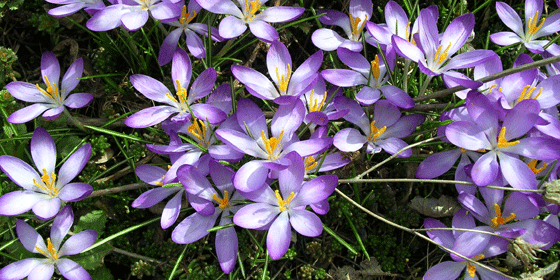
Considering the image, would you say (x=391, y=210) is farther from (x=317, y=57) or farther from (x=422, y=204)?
(x=317, y=57)

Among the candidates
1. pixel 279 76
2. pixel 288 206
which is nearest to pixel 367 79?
pixel 279 76

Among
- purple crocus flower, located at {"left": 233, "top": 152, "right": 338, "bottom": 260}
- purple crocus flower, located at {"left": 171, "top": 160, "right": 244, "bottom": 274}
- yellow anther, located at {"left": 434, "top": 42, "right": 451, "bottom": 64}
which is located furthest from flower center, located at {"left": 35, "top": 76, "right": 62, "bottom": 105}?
yellow anther, located at {"left": 434, "top": 42, "right": 451, "bottom": 64}

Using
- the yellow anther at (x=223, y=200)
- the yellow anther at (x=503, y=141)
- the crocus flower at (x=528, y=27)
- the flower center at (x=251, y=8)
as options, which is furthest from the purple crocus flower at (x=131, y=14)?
the crocus flower at (x=528, y=27)

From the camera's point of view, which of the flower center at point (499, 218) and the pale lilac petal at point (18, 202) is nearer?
the pale lilac petal at point (18, 202)

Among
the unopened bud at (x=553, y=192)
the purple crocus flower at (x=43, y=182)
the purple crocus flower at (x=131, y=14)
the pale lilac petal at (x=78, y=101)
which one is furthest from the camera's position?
the pale lilac petal at (x=78, y=101)

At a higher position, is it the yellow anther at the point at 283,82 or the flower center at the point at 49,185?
the yellow anther at the point at 283,82

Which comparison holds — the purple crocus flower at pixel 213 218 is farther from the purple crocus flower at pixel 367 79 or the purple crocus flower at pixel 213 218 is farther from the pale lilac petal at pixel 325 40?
the pale lilac petal at pixel 325 40

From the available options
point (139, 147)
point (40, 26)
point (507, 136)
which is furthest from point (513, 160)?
point (40, 26)
